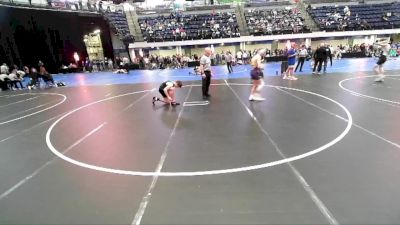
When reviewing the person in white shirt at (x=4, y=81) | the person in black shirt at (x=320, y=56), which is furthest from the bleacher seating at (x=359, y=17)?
the person in white shirt at (x=4, y=81)

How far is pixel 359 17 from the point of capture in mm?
32406

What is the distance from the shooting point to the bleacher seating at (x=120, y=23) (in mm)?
30047

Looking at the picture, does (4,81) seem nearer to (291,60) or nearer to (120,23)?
(291,60)

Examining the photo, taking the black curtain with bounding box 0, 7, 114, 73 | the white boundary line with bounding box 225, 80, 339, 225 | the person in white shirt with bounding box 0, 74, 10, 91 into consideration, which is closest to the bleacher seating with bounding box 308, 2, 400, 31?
the black curtain with bounding box 0, 7, 114, 73

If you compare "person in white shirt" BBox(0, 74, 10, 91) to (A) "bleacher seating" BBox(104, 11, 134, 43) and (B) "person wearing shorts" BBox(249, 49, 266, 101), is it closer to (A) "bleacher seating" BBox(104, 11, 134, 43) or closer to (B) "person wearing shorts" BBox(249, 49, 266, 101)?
(A) "bleacher seating" BBox(104, 11, 134, 43)

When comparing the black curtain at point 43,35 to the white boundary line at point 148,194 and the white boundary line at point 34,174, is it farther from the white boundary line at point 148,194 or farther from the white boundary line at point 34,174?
the white boundary line at point 148,194

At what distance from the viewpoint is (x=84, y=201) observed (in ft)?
12.3

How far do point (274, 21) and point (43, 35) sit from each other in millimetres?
22298

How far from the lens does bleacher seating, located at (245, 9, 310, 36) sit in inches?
1199

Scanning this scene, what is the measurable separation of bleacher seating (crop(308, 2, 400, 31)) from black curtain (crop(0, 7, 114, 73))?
22366 millimetres

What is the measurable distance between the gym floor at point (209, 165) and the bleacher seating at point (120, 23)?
22528 millimetres

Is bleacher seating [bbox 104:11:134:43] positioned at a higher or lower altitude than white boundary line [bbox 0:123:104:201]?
higher

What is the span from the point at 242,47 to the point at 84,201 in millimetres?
28839

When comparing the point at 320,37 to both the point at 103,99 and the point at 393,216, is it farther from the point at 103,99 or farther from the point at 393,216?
the point at 393,216
